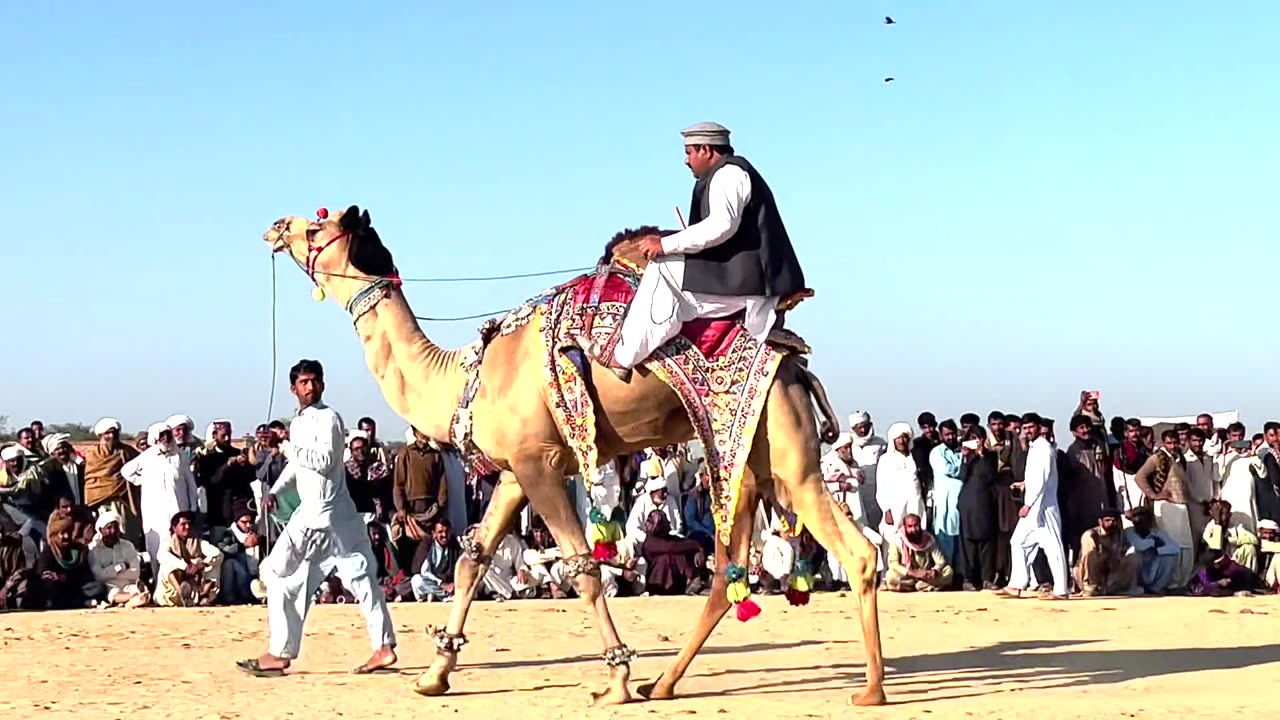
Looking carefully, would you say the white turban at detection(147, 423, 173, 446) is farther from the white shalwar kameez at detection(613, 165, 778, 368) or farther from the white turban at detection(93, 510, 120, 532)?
the white shalwar kameez at detection(613, 165, 778, 368)

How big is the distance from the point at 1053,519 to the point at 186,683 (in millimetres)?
9520

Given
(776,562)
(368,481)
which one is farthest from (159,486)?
(776,562)

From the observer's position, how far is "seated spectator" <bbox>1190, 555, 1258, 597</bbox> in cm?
1784

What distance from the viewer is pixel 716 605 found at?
32.0 feet

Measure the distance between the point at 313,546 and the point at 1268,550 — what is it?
11.3 m

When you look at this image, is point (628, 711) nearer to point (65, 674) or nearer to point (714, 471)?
point (714, 471)

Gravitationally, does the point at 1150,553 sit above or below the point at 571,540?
below

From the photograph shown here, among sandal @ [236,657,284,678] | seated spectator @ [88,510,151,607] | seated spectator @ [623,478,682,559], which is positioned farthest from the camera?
seated spectator @ [623,478,682,559]

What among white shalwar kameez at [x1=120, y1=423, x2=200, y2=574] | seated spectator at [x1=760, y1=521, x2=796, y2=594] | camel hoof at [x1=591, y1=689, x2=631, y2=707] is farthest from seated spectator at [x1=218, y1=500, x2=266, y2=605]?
camel hoof at [x1=591, y1=689, x2=631, y2=707]

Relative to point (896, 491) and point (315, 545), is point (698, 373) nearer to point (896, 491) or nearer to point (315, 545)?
point (315, 545)

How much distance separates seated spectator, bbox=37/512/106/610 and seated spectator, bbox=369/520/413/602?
2544mm

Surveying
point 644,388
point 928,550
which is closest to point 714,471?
point 644,388

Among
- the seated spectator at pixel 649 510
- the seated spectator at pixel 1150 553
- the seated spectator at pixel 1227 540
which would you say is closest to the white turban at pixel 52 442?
the seated spectator at pixel 649 510

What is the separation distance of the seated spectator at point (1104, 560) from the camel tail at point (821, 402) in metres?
8.82
